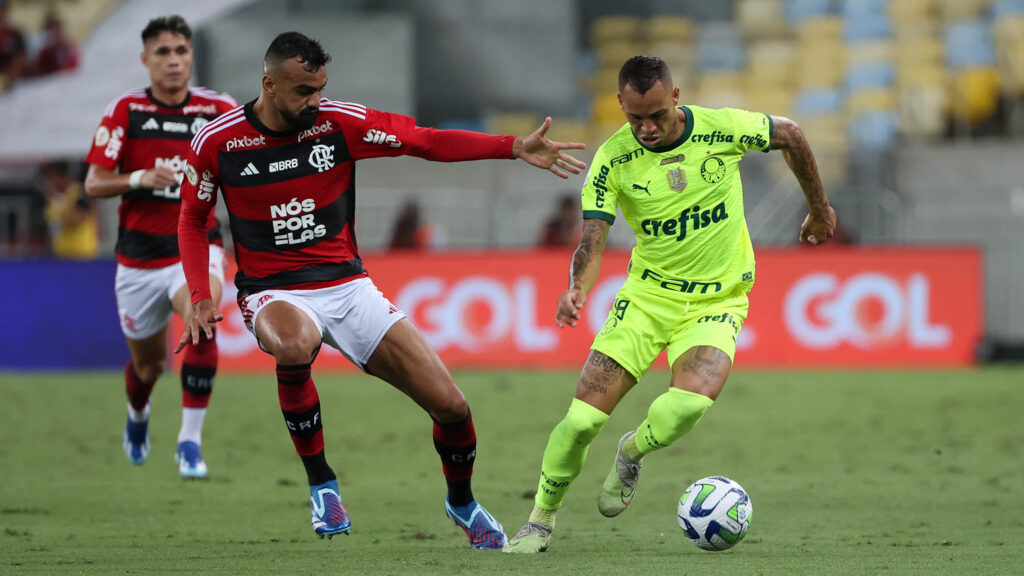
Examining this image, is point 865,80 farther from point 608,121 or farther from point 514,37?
point 514,37

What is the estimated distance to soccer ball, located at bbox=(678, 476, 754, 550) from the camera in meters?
6.67

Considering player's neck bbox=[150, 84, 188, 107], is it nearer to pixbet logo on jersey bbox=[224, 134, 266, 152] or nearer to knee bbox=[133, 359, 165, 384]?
knee bbox=[133, 359, 165, 384]

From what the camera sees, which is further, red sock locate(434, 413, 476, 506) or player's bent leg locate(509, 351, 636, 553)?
red sock locate(434, 413, 476, 506)

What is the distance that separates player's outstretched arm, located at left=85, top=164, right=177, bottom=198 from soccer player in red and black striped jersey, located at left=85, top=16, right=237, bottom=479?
0.01 meters

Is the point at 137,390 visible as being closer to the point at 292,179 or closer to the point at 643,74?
the point at 292,179

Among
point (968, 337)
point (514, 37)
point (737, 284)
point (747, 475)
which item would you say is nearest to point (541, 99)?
point (514, 37)

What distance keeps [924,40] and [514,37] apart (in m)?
7.45

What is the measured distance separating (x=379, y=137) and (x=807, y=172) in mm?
2292

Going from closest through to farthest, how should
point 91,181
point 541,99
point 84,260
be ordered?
point 91,181 → point 84,260 → point 541,99

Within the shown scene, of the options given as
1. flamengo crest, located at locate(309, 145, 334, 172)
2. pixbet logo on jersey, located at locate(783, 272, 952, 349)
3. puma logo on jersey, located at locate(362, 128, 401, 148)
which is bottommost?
pixbet logo on jersey, located at locate(783, 272, 952, 349)

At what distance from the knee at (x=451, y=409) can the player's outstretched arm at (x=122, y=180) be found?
2.72 metres

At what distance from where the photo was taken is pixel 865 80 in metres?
24.5

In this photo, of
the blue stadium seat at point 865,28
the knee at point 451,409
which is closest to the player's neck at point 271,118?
the knee at point 451,409

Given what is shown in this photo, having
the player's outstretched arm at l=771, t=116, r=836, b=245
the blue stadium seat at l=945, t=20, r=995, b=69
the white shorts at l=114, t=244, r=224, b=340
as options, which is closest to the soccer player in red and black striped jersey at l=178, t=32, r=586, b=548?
the player's outstretched arm at l=771, t=116, r=836, b=245
